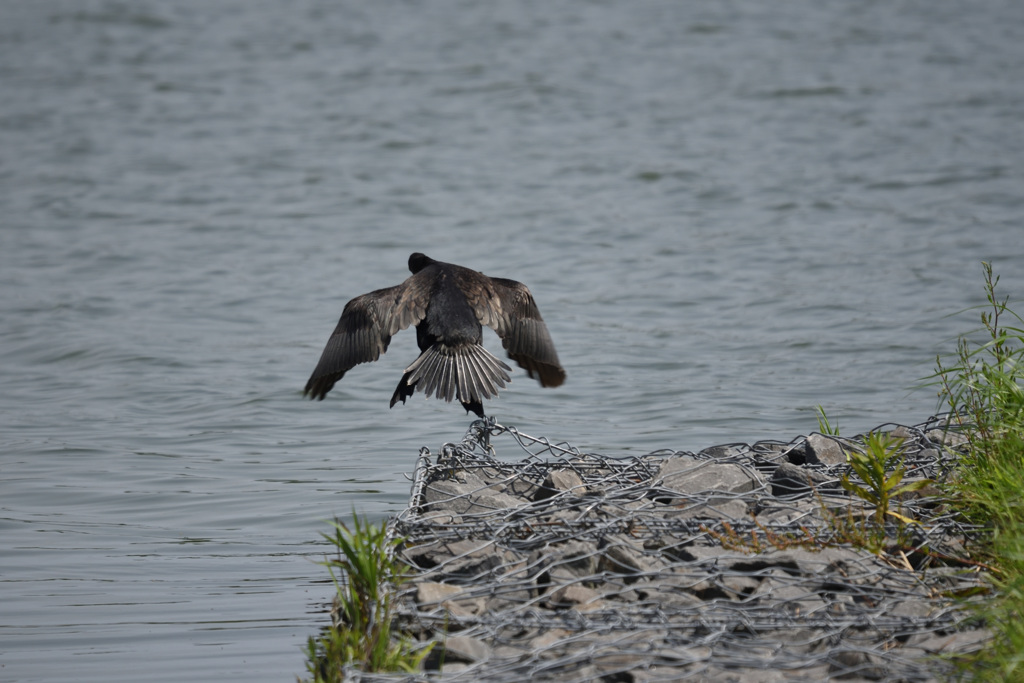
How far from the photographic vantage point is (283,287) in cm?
1316

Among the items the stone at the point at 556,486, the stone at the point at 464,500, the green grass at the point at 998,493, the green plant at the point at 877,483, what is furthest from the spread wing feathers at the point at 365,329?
the green grass at the point at 998,493

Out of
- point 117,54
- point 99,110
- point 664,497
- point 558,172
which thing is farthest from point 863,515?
point 117,54

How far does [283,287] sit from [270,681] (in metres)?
9.14

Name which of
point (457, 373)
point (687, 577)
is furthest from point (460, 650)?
point (457, 373)

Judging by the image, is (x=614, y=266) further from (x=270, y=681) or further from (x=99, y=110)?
(x=99, y=110)

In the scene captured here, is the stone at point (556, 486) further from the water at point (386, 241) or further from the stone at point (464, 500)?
the water at point (386, 241)

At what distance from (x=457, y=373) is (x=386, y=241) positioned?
9.63 m

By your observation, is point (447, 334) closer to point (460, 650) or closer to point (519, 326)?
point (519, 326)

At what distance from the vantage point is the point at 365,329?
5977mm

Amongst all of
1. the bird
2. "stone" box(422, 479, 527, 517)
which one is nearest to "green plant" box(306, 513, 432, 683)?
"stone" box(422, 479, 527, 517)

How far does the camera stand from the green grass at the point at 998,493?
333 centimetres

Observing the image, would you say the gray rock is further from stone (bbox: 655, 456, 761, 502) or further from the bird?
the bird

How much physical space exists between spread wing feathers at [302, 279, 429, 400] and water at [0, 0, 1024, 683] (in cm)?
99

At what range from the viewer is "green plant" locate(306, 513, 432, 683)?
3506 millimetres
